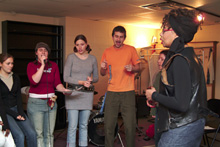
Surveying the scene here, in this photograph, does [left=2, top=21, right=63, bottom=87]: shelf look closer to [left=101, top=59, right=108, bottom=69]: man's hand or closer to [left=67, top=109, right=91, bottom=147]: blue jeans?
[left=67, top=109, right=91, bottom=147]: blue jeans

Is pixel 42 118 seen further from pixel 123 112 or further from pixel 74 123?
pixel 123 112

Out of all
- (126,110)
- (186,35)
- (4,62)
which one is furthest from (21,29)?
(186,35)

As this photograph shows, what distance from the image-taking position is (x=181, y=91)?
1.35 m

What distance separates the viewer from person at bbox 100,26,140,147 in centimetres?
303

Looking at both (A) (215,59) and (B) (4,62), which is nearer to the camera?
(B) (4,62)

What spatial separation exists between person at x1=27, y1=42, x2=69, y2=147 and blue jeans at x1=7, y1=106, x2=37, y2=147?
0.06 meters

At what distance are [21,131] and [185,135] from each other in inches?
78.0

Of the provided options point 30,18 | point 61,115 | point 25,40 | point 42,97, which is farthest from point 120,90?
point 30,18

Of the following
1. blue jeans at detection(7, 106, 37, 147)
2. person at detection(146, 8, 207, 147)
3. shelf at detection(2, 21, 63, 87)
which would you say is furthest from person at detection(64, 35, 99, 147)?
shelf at detection(2, 21, 63, 87)

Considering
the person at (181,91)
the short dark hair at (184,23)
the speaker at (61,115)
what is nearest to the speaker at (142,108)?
the speaker at (61,115)

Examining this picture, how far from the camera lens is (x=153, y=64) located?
7.04 m

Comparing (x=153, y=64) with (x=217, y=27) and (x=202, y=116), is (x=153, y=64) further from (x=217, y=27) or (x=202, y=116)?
(x=202, y=116)

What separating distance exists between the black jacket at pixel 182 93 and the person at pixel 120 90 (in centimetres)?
155

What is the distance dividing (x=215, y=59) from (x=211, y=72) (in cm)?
45
